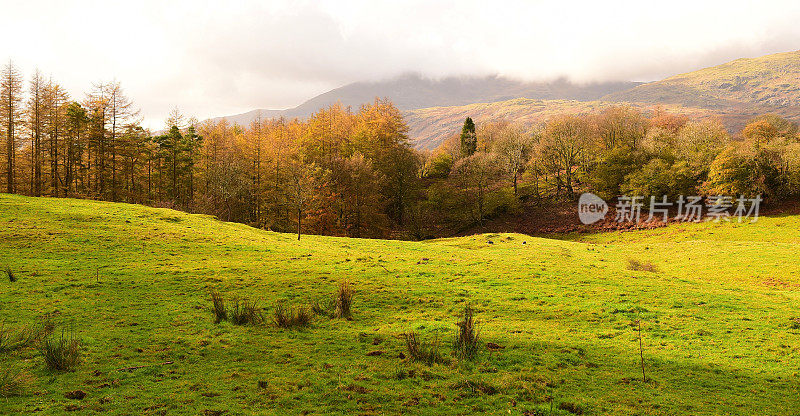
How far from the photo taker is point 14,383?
7496mm

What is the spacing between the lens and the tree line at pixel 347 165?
184 feet

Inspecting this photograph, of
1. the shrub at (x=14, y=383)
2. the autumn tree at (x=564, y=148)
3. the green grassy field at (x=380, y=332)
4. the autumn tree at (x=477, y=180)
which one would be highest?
the autumn tree at (x=564, y=148)

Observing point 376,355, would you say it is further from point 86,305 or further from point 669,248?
point 669,248

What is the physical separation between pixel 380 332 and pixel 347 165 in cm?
5327

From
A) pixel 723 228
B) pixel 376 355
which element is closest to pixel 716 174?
pixel 723 228

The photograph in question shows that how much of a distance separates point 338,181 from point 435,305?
50.1 metres

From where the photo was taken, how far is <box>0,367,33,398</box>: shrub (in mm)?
7273

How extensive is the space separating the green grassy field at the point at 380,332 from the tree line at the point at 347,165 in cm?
1796

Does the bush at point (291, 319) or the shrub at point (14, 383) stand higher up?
the shrub at point (14, 383)

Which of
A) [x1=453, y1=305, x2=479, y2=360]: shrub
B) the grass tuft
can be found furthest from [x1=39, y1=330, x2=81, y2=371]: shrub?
[x1=453, y1=305, x2=479, y2=360]: shrub

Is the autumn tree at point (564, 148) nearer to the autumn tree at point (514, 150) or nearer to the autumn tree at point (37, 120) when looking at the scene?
the autumn tree at point (514, 150)

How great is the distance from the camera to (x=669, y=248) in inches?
1574

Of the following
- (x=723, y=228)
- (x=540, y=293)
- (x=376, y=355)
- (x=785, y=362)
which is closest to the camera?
(x=376, y=355)

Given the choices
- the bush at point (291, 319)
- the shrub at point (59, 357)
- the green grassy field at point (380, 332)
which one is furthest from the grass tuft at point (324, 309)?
the shrub at point (59, 357)
